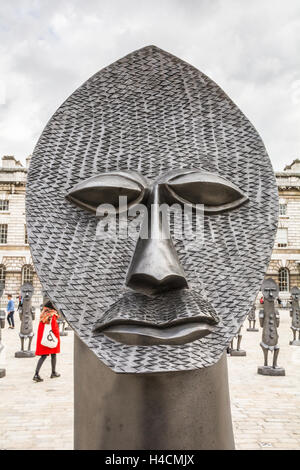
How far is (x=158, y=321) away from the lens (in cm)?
132

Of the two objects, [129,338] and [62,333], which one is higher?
[129,338]

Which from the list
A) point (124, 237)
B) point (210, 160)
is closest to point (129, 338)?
point (124, 237)

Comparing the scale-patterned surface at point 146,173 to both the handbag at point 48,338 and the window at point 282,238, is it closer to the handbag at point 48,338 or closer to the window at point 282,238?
the handbag at point 48,338

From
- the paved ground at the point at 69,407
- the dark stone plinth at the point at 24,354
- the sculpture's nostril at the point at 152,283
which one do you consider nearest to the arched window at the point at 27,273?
the dark stone plinth at the point at 24,354

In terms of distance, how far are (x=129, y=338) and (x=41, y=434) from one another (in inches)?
146

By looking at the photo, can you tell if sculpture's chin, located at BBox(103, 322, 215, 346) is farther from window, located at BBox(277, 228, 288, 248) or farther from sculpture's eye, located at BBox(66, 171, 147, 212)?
window, located at BBox(277, 228, 288, 248)

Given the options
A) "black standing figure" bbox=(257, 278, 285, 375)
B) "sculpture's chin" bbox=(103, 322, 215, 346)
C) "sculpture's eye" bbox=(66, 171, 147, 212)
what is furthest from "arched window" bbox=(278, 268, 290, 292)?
"sculpture's chin" bbox=(103, 322, 215, 346)

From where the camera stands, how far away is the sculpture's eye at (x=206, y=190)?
5.45 feet

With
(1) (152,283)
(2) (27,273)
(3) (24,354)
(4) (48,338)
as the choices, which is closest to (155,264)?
(1) (152,283)

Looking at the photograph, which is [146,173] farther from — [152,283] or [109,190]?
[152,283]

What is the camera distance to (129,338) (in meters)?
1.31

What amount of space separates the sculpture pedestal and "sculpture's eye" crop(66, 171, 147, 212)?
65 cm

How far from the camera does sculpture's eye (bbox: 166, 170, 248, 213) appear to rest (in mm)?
1662

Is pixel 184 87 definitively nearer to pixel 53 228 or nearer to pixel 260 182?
pixel 260 182
